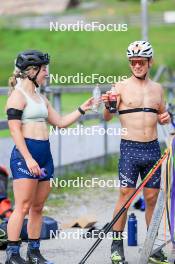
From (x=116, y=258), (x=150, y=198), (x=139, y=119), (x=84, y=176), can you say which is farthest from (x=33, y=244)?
(x=84, y=176)

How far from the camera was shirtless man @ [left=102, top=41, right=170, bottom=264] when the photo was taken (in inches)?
347

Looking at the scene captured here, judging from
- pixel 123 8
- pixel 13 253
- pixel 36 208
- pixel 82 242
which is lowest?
pixel 82 242

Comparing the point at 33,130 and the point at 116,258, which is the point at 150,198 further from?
the point at 33,130

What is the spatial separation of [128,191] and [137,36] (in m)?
59.5

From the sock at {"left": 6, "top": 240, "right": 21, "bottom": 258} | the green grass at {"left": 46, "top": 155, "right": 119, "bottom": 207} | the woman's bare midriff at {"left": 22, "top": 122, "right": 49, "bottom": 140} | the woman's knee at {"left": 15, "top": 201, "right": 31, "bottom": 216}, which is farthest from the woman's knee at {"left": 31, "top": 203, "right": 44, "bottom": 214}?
the green grass at {"left": 46, "top": 155, "right": 119, "bottom": 207}

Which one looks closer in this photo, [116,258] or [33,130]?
[33,130]

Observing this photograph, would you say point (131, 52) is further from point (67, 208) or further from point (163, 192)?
point (67, 208)

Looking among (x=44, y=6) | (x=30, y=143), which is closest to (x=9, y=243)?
(x=30, y=143)

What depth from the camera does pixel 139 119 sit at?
8.83m

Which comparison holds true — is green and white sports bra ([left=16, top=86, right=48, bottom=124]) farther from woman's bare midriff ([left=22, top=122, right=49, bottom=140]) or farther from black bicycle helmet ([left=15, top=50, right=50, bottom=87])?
black bicycle helmet ([left=15, top=50, right=50, bottom=87])

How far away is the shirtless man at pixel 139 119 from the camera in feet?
28.9

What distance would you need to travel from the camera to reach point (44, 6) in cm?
9331

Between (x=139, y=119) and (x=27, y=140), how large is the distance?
3.41 ft

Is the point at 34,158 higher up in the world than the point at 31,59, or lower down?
lower down
